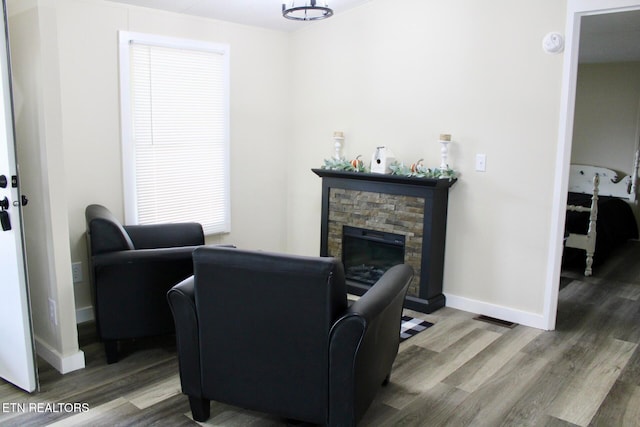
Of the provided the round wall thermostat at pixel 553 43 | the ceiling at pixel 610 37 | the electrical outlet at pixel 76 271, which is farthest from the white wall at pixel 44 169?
the ceiling at pixel 610 37

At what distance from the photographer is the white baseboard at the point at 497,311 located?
3.67 metres

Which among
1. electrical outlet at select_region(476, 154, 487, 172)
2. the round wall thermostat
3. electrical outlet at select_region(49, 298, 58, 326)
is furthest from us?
electrical outlet at select_region(476, 154, 487, 172)

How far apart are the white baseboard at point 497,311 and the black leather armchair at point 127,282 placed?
210cm

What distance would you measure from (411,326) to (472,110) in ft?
5.32

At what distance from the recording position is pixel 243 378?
2.24m

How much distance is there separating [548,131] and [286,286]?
92.2 inches

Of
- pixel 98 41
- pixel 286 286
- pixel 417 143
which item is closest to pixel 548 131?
pixel 417 143

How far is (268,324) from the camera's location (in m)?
2.14

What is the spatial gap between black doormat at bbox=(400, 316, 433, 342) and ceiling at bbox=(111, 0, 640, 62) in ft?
7.99

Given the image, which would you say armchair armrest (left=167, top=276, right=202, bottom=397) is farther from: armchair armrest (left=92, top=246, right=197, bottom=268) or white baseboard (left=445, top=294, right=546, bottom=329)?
white baseboard (left=445, top=294, right=546, bottom=329)

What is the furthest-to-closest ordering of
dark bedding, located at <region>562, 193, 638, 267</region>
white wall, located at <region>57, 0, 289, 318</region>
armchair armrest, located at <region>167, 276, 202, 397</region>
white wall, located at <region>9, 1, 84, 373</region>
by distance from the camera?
dark bedding, located at <region>562, 193, 638, 267</region> < white wall, located at <region>57, 0, 289, 318</region> < white wall, located at <region>9, 1, 84, 373</region> < armchair armrest, located at <region>167, 276, 202, 397</region>

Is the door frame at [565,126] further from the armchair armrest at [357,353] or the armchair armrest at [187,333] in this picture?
the armchair armrest at [187,333]

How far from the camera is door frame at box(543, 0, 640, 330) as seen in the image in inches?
126

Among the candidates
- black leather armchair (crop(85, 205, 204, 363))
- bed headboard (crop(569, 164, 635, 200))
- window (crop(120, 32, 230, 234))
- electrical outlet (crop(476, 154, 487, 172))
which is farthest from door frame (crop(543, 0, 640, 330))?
bed headboard (crop(569, 164, 635, 200))
